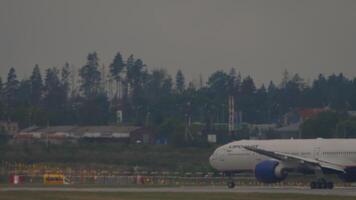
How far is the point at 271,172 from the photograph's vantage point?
86188 millimetres

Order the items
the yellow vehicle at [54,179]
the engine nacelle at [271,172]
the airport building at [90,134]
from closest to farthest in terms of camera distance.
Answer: the engine nacelle at [271,172], the yellow vehicle at [54,179], the airport building at [90,134]

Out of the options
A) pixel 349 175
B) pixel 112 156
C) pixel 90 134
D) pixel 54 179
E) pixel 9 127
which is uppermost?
pixel 9 127

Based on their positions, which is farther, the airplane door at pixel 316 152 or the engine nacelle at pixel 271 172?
the airplane door at pixel 316 152

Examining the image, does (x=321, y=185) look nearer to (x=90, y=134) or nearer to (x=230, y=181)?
(x=230, y=181)

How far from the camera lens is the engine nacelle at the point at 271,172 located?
283ft

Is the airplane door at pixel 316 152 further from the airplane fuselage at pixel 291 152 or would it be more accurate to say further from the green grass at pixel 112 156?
the green grass at pixel 112 156

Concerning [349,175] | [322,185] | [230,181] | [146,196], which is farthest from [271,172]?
[146,196]

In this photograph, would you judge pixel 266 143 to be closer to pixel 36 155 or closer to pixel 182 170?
pixel 182 170

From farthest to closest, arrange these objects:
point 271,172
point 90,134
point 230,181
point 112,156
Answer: point 90,134 < point 112,156 < point 230,181 < point 271,172

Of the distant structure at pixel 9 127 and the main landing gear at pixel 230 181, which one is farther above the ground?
the distant structure at pixel 9 127

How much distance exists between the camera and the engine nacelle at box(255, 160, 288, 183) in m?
86.2

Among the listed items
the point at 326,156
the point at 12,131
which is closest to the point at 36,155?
the point at 326,156

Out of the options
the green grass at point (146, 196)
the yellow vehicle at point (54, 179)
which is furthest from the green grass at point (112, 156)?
the green grass at point (146, 196)

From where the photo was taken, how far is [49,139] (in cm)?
15712
